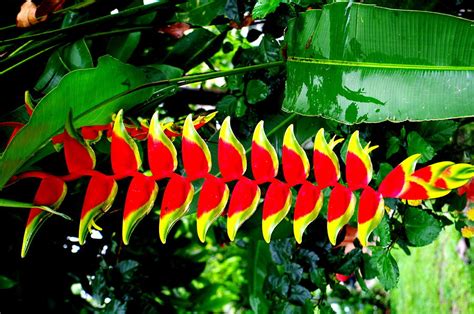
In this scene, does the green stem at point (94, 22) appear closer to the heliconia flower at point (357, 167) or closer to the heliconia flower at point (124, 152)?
the heliconia flower at point (124, 152)

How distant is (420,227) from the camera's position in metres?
0.75

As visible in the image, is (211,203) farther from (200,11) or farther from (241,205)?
(200,11)

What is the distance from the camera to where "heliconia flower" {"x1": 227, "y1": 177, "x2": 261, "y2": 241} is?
1.49 feet

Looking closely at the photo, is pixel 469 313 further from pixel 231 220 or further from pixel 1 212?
pixel 231 220

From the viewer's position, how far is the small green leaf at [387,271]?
715 millimetres

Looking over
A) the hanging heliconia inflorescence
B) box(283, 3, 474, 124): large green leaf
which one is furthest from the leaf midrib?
the hanging heliconia inflorescence

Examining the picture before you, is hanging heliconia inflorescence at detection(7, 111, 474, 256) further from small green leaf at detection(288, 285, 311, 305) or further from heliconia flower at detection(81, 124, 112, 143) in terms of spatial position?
small green leaf at detection(288, 285, 311, 305)

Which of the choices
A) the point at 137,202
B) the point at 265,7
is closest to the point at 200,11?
the point at 265,7

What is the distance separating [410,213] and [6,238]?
2.11 feet

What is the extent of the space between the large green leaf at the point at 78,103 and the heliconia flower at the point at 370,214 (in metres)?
0.26

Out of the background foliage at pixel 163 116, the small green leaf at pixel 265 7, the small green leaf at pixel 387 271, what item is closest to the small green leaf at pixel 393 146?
the background foliage at pixel 163 116

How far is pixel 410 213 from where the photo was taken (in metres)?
0.76

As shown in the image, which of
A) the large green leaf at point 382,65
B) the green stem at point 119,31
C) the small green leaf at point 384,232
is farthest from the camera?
the green stem at point 119,31

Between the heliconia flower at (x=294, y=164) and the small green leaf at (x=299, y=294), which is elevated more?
the heliconia flower at (x=294, y=164)
